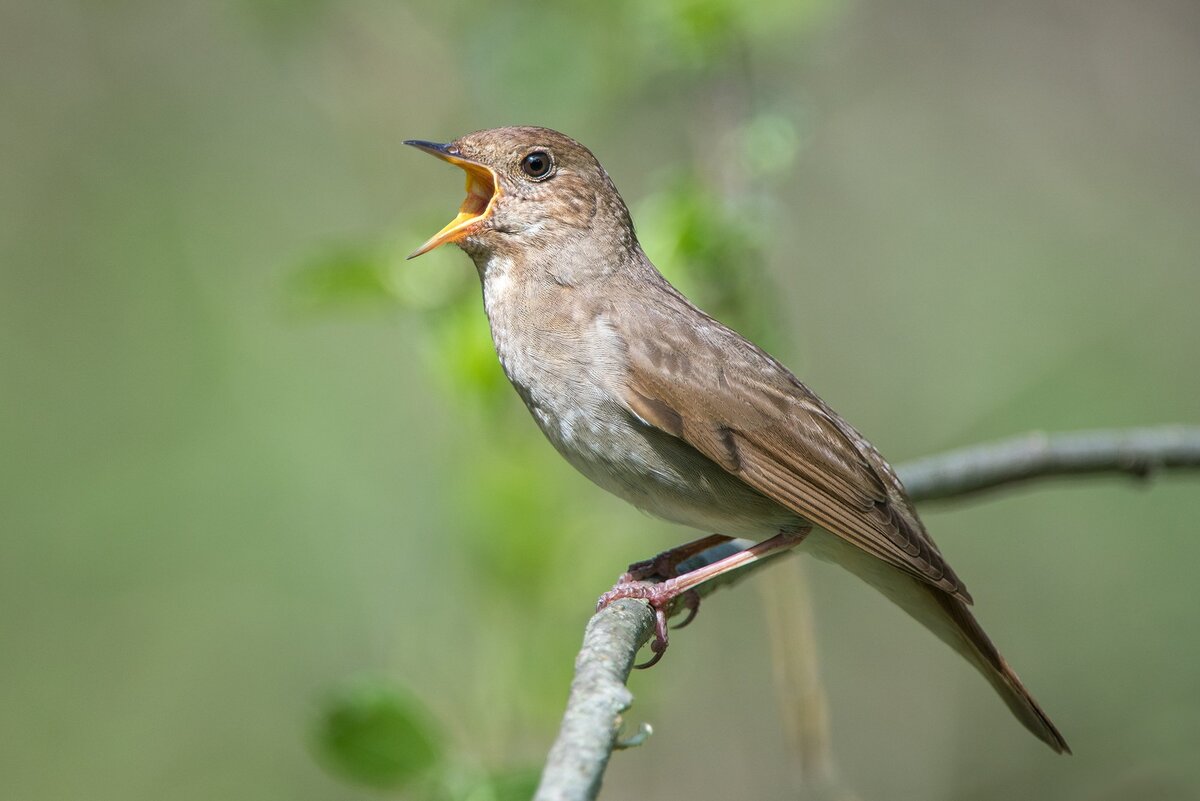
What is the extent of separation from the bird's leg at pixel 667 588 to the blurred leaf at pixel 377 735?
542mm

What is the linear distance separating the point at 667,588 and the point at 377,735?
2.58 feet

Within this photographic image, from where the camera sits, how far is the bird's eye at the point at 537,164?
4.05m

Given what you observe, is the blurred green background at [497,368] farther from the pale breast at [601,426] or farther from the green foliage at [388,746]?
the green foliage at [388,746]

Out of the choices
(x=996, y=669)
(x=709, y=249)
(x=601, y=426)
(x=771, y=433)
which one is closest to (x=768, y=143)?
(x=709, y=249)

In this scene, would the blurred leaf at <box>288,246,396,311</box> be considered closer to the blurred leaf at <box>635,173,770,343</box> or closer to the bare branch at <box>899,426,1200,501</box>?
the blurred leaf at <box>635,173,770,343</box>

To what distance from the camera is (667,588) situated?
347 cm

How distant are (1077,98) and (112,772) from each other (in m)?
6.36

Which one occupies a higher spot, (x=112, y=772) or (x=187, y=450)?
(x=187, y=450)

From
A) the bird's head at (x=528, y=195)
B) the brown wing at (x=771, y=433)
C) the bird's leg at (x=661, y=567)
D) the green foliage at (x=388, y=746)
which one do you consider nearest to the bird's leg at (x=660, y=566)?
the bird's leg at (x=661, y=567)


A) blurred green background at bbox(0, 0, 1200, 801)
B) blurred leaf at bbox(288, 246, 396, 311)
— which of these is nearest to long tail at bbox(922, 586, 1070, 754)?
blurred green background at bbox(0, 0, 1200, 801)

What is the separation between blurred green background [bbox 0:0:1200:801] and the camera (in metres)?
4.10

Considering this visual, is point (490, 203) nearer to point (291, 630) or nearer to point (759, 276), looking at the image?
point (759, 276)

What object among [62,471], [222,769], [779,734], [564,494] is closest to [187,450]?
[62,471]

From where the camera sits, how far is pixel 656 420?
363 cm
